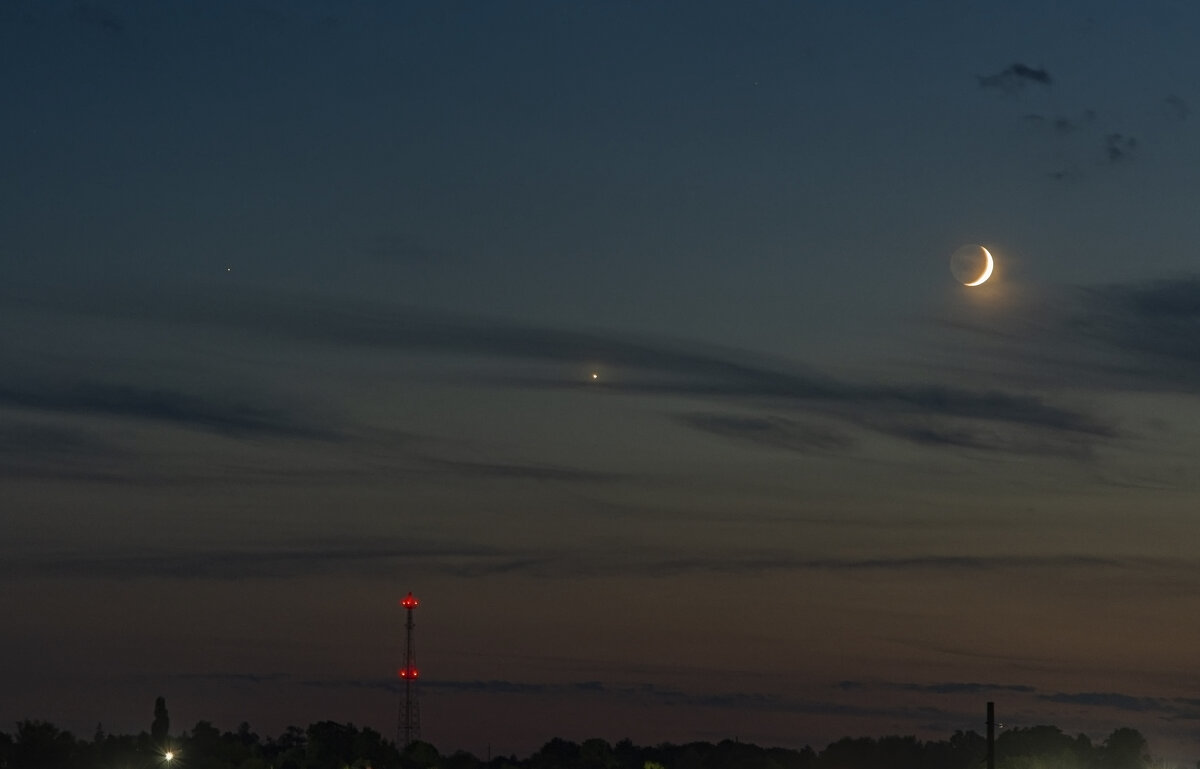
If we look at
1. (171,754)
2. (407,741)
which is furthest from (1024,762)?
(171,754)

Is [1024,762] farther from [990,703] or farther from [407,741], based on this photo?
[990,703]

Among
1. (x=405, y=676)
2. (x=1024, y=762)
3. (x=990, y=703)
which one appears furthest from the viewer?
(x=1024, y=762)

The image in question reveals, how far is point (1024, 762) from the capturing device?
188m

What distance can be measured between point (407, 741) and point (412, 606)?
12594 mm

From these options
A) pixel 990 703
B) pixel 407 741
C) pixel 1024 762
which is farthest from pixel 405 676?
pixel 990 703

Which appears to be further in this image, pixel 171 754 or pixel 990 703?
pixel 171 754

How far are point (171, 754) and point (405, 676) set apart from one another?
23.2 m

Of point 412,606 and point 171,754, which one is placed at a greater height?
point 412,606

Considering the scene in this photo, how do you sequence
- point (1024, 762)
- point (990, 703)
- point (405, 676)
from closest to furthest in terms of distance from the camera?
point (990, 703), point (405, 676), point (1024, 762)

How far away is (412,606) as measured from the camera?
17975 cm

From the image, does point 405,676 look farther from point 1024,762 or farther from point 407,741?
point 1024,762

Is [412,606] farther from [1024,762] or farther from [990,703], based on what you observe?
[990,703]

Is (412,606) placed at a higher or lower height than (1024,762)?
higher

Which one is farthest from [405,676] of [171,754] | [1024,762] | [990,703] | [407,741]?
[990,703]
